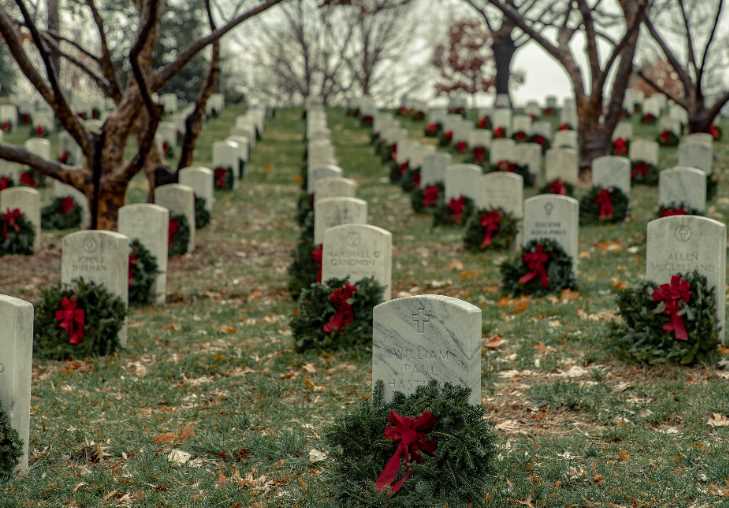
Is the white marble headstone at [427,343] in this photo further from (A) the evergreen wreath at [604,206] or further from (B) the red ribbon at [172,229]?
(A) the evergreen wreath at [604,206]

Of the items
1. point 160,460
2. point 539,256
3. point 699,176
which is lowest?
point 160,460

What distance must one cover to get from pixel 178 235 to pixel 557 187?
625 cm

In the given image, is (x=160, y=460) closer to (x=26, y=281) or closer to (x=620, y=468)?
(x=620, y=468)

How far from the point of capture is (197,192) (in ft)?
57.5

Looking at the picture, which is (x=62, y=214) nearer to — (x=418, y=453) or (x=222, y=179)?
(x=222, y=179)

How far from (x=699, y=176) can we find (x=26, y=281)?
340 inches

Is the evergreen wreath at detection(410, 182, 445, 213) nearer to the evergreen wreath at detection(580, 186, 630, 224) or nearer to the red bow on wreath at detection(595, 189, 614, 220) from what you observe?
the evergreen wreath at detection(580, 186, 630, 224)

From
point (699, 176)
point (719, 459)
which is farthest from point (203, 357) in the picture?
point (699, 176)

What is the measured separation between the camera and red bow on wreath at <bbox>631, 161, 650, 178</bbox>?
63.5 feet

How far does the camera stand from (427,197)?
59.0 ft

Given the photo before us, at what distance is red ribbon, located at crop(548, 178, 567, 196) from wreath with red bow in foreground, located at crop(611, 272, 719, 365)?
28.5 feet

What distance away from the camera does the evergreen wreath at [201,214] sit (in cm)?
1731

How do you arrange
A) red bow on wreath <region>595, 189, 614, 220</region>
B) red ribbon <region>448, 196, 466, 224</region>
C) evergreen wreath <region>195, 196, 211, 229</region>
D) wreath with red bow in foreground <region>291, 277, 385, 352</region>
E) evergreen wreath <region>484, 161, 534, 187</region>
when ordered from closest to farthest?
wreath with red bow in foreground <region>291, 277, 385, 352</region> → red bow on wreath <region>595, 189, 614, 220</region> → red ribbon <region>448, 196, 466, 224</region> → evergreen wreath <region>195, 196, 211, 229</region> → evergreen wreath <region>484, 161, 534, 187</region>

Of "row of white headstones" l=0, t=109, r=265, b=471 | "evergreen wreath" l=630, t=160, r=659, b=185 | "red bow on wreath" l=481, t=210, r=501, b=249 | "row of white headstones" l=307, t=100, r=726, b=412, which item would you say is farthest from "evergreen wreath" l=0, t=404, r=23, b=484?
"evergreen wreath" l=630, t=160, r=659, b=185
